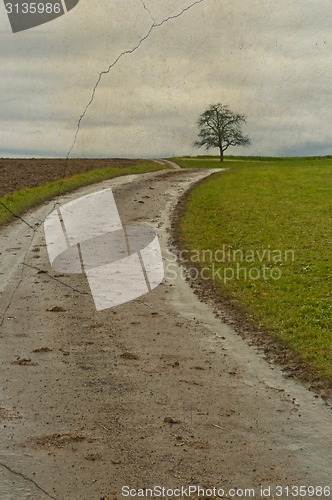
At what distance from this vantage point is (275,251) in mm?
23344

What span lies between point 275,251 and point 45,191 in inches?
740

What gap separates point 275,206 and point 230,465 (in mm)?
25993

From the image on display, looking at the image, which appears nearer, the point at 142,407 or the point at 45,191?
the point at 142,407

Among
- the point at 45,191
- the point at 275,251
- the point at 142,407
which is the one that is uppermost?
the point at 45,191

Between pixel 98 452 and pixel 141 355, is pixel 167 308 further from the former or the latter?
pixel 98 452

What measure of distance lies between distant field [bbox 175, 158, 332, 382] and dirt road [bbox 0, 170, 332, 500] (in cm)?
131

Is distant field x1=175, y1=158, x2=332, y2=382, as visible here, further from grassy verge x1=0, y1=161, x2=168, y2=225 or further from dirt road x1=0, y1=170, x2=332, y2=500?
grassy verge x1=0, y1=161, x2=168, y2=225

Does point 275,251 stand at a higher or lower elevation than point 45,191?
lower

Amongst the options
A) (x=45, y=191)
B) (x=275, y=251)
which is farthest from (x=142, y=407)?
(x=45, y=191)

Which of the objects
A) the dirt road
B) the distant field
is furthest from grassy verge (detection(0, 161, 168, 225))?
the dirt road

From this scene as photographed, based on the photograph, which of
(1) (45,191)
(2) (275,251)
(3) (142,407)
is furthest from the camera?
(1) (45,191)

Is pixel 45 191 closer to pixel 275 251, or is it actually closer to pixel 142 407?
pixel 275 251

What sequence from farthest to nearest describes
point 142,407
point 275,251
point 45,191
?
1. point 45,191
2. point 275,251
3. point 142,407

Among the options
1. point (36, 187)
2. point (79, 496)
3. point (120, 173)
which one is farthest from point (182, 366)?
→ point (120, 173)
